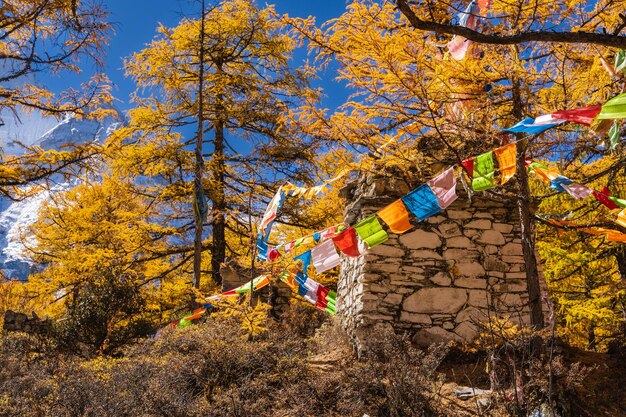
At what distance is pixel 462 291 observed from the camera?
22.3 feet

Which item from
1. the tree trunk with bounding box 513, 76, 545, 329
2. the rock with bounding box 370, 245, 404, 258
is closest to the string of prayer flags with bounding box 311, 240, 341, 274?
the rock with bounding box 370, 245, 404, 258

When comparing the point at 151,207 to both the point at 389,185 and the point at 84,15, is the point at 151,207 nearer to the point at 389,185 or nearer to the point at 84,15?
the point at 84,15

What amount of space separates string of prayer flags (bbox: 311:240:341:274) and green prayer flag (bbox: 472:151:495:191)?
2.68m

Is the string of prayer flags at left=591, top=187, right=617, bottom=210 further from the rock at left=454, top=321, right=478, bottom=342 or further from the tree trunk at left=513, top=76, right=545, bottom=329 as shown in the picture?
the rock at left=454, top=321, right=478, bottom=342

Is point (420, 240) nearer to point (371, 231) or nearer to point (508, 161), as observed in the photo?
point (371, 231)

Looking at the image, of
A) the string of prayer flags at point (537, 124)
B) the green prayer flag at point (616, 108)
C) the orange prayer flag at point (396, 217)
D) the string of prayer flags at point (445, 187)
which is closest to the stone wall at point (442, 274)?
the orange prayer flag at point (396, 217)

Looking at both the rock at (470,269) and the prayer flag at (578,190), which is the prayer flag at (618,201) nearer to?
the prayer flag at (578,190)

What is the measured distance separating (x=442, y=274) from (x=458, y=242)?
546mm

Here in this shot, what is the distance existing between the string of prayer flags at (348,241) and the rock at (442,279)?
47.4 inches

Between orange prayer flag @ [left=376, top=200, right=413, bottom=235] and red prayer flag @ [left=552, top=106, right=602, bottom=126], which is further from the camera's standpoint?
orange prayer flag @ [left=376, top=200, right=413, bottom=235]

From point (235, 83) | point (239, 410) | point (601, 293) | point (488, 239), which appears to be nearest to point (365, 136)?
point (488, 239)

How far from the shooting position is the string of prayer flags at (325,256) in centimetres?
781

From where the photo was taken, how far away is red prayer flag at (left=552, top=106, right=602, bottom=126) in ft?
16.2

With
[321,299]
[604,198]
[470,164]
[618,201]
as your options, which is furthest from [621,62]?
[321,299]
